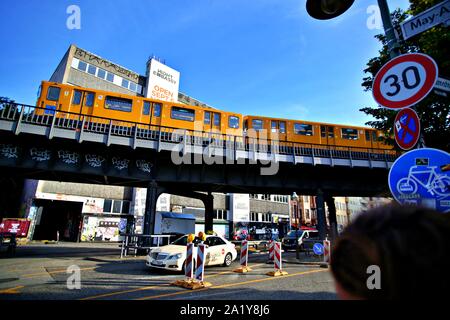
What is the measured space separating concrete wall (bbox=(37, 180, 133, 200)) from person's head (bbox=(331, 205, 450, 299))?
37691 millimetres

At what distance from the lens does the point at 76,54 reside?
37875mm

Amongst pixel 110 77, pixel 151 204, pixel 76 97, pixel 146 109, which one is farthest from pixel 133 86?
pixel 151 204

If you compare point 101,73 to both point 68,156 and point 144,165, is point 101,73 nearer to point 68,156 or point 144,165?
point 68,156

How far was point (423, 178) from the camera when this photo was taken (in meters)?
2.92

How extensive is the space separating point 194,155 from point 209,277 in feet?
32.7

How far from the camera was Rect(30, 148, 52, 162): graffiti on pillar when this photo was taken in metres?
16.0

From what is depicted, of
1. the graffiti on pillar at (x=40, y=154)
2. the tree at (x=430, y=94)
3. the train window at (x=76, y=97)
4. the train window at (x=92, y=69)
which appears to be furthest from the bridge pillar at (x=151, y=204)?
the train window at (x=92, y=69)

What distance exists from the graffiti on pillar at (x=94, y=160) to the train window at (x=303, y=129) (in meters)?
14.9

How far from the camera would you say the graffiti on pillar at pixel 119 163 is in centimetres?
1788

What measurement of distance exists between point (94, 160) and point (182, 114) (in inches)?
264

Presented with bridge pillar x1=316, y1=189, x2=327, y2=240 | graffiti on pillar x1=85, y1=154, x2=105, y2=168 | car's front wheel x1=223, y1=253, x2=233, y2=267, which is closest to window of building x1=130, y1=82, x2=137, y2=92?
graffiti on pillar x1=85, y1=154, x2=105, y2=168

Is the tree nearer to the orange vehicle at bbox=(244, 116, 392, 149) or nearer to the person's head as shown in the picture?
the orange vehicle at bbox=(244, 116, 392, 149)

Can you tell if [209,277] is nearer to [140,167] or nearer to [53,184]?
[140,167]
